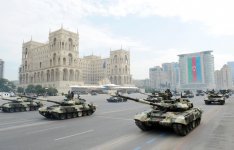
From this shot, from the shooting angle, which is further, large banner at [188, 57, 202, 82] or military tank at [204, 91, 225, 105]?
large banner at [188, 57, 202, 82]

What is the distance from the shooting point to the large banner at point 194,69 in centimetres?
18175

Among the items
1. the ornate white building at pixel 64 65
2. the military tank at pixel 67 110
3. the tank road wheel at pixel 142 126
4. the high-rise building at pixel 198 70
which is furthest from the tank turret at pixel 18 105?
the high-rise building at pixel 198 70

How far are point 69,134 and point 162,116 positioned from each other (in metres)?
5.06

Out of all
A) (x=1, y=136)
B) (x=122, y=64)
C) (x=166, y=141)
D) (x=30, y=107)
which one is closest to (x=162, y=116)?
(x=166, y=141)

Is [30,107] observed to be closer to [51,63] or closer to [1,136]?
[1,136]

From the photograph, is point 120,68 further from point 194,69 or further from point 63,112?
point 63,112

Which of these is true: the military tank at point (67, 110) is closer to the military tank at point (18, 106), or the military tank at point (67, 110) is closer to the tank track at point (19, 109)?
the military tank at point (18, 106)

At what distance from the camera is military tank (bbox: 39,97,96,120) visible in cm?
1783

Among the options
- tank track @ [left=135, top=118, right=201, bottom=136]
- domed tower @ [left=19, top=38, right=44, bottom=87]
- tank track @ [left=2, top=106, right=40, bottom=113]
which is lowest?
tank track @ [left=2, top=106, right=40, bottom=113]

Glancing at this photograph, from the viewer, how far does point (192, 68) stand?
598ft

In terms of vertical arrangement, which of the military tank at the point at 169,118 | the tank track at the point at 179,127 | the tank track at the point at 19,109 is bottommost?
the tank track at the point at 19,109

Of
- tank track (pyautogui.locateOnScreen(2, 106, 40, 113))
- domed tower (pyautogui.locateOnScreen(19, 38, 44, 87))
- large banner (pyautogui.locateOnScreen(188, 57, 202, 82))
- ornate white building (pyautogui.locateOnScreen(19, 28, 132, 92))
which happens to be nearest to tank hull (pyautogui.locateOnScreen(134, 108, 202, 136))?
tank track (pyautogui.locateOnScreen(2, 106, 40, 113))

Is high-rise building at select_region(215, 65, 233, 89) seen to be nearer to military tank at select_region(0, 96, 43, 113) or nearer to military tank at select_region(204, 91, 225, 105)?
military tank at select_region(204, 91, 225, 105)

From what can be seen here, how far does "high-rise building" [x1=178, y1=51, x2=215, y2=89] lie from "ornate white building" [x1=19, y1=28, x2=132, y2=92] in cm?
4941
